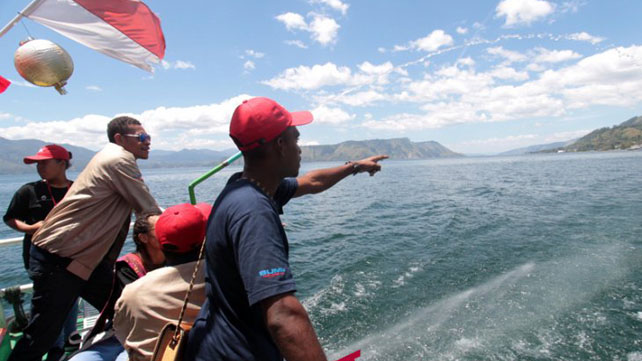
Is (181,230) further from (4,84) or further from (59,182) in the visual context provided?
(4,84)

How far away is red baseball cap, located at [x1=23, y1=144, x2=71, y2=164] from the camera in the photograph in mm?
3717

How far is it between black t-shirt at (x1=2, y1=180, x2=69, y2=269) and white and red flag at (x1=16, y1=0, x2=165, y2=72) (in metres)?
1.82

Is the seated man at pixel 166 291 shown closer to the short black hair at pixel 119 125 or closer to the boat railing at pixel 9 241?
the short black hair at pixel 119 125

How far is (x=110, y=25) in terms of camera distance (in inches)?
155

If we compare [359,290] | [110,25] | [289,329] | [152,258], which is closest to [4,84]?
[110,25]


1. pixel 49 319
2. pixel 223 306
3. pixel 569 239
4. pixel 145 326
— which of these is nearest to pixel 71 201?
pixel 49 319

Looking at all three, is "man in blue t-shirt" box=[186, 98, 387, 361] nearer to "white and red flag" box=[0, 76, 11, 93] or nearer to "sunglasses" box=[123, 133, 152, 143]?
"sunglasses" box=[123, 133, 152, 143]

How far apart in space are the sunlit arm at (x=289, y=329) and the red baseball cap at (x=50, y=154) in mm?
3889

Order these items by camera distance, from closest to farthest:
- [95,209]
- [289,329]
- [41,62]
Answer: [289,329], [95,209], [41,62]

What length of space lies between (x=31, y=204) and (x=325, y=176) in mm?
3575

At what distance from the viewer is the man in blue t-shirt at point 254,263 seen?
47.3 inches

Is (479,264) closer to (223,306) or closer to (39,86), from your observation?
(223,306)

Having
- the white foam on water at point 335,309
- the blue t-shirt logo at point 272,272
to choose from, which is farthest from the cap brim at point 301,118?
the white foam on water at point 335,309

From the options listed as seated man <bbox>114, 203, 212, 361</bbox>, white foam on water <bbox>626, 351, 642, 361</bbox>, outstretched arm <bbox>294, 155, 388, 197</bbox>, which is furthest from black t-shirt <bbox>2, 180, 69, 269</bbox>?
white foam on water <bbox>626, 351, 642, 361</bbox>
